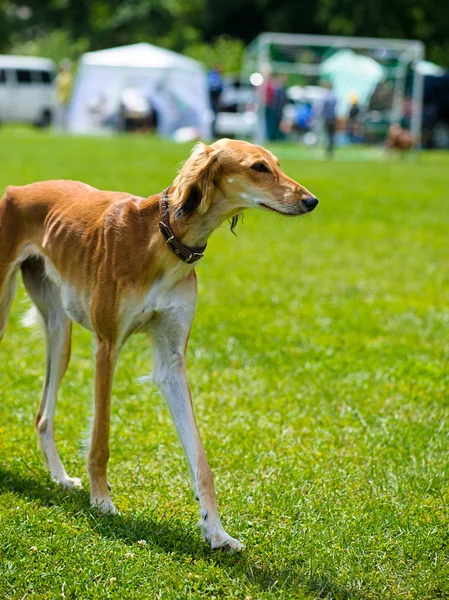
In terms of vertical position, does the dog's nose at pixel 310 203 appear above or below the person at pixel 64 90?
above

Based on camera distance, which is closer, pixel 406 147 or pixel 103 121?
pixel 406 147

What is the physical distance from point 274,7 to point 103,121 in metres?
19.7

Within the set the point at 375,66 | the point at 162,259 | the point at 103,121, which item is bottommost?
the point at 103,121

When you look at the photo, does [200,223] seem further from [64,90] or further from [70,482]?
[64,90]

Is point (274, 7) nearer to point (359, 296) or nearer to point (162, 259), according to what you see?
point (359, 296)

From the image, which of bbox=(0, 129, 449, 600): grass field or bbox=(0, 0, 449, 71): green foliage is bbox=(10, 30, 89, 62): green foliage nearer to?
bbox=(0, 0, 449, 71): green foliage

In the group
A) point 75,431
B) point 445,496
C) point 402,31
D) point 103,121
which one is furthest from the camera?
point 402,31

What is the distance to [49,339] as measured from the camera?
460 cm

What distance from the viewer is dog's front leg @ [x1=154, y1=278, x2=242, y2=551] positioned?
366 centimetres

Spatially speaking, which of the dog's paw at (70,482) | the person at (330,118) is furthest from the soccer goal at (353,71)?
the dog's paw at (70,482)

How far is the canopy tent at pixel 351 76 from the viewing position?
2755 centimetres

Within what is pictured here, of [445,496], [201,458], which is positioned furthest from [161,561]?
[445,496]

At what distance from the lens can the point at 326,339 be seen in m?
6.75

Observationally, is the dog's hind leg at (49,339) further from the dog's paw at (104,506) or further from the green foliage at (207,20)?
the green foliage at (207,20)
